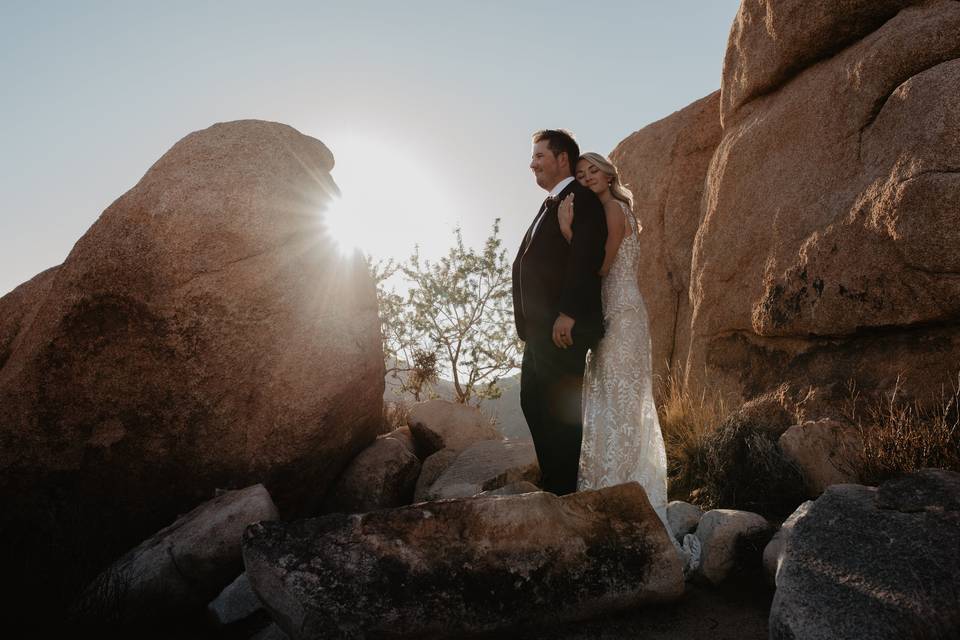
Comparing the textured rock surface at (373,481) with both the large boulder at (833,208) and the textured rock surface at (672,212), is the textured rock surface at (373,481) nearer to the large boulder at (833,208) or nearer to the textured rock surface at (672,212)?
the large boulder at (833,208)

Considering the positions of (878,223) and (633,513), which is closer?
(633,513)

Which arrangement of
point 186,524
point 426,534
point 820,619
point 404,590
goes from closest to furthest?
point 820,619 → point 404,590 → point 426,534 → point 186,524

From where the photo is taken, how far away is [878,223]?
4.34 meters

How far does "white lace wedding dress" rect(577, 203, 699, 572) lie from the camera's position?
4094 mm

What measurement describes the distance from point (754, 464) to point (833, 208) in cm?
210

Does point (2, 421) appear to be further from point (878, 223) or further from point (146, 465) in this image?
point (878, 223)

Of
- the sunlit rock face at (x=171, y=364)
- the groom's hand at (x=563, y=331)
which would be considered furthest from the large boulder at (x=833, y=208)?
the sunlit rock face at (x=171, y=364)

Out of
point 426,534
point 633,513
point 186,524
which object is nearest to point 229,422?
point 186,524

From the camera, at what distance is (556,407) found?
14.4 ft

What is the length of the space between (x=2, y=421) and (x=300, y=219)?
2609 mm

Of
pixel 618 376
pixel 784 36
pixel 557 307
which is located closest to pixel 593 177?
pixel 557 307

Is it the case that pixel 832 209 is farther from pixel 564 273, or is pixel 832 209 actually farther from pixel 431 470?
pixel 431 470

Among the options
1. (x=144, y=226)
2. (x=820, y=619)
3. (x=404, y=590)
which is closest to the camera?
(x=820, y=619)

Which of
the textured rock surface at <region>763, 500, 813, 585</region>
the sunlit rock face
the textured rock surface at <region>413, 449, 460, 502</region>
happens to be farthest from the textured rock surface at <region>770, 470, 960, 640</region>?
the textured rock surface at <region>413, 449, 460, 502</region>
